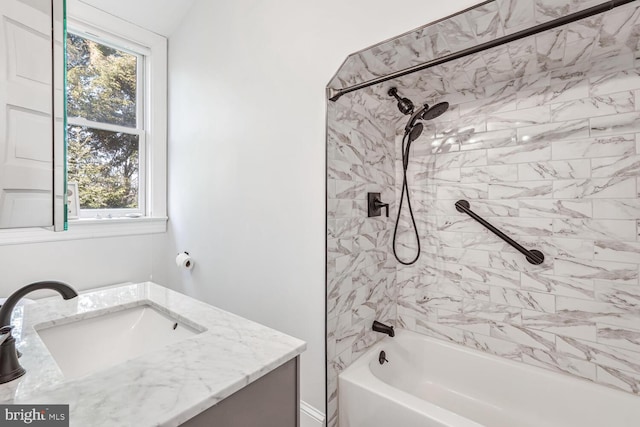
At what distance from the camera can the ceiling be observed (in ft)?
6.47

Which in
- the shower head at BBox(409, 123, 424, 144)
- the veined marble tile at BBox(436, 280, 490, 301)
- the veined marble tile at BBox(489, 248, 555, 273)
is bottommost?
the veined marble tile at BBox(436, 280, 490, 301)

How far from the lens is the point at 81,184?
1.94m

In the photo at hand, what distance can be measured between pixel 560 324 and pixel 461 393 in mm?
653

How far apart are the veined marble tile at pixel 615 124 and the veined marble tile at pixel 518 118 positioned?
0.18 meters

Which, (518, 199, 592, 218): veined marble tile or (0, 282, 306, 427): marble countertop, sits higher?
(518, 199, 592, 218): veined marble tile

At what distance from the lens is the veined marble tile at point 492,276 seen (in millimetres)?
1521

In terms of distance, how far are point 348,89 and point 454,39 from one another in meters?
0.45

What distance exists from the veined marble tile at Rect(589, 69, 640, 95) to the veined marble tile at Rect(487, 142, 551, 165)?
0.97 feet

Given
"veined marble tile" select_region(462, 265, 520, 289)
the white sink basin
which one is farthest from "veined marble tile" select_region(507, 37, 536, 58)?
the white sink basin

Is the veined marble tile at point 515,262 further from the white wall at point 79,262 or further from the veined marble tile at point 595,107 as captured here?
the white wall at point 79,262

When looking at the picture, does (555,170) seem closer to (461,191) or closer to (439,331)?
(461,191)

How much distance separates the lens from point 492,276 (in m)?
1.58

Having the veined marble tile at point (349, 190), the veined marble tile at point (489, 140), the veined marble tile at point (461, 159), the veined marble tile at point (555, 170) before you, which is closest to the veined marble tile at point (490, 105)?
the veined marble tile at point (489, 140)

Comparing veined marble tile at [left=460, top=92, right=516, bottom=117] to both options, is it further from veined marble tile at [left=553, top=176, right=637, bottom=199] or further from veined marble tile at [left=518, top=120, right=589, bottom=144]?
veined marble tile at [left=553, top=176, right=637, bottom=199]
